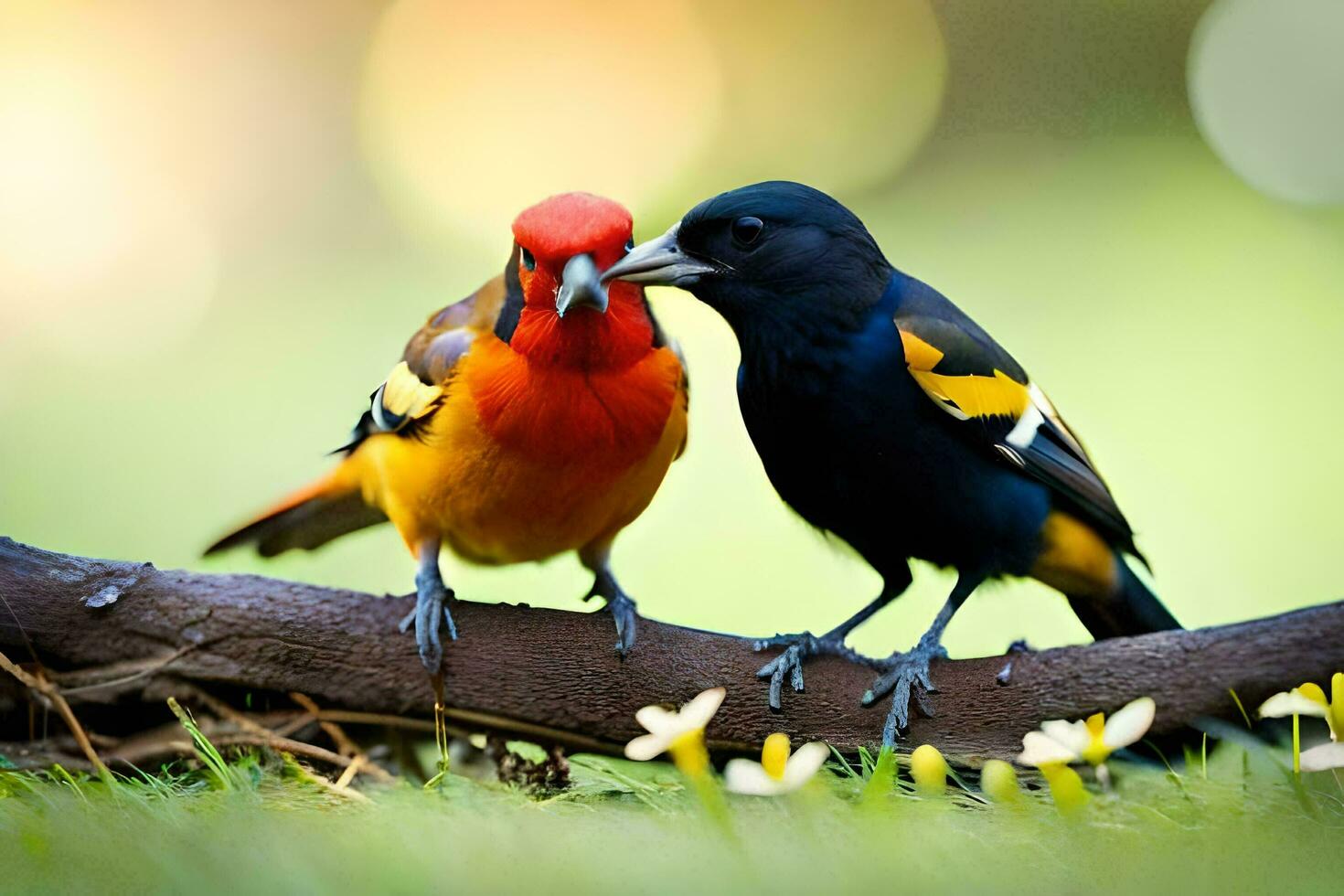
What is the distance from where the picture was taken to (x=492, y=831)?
1.85 meters

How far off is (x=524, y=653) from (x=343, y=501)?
0.60 meters

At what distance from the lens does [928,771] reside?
1.89 meters

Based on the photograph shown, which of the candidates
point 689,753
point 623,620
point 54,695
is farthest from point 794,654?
point 54,695

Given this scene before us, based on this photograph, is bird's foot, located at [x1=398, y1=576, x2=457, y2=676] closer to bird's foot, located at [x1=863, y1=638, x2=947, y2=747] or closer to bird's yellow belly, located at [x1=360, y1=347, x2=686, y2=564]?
bird's yellow belly, located at [x1=360, y1=347, x2=686, y2=564]

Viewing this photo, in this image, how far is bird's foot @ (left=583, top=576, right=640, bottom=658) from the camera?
7.52 ft

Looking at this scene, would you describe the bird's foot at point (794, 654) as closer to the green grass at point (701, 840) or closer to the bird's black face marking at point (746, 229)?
the green grass at point (701, 840)

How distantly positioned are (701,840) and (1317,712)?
32.3 inches

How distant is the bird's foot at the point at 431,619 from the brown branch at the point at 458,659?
22 millimetres

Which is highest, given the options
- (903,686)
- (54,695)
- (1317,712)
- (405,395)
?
(405,395)

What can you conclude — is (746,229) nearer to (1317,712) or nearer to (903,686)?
(903,686)

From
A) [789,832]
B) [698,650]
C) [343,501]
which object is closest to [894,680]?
[698,650]

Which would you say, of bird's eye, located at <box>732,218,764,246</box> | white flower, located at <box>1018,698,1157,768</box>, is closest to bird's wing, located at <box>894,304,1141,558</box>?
bird's eye, located at <box>732,218,764,246</box>

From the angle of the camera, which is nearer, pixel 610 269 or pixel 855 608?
pixel 610 269

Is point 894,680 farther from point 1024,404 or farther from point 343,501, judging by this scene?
point 343,501
